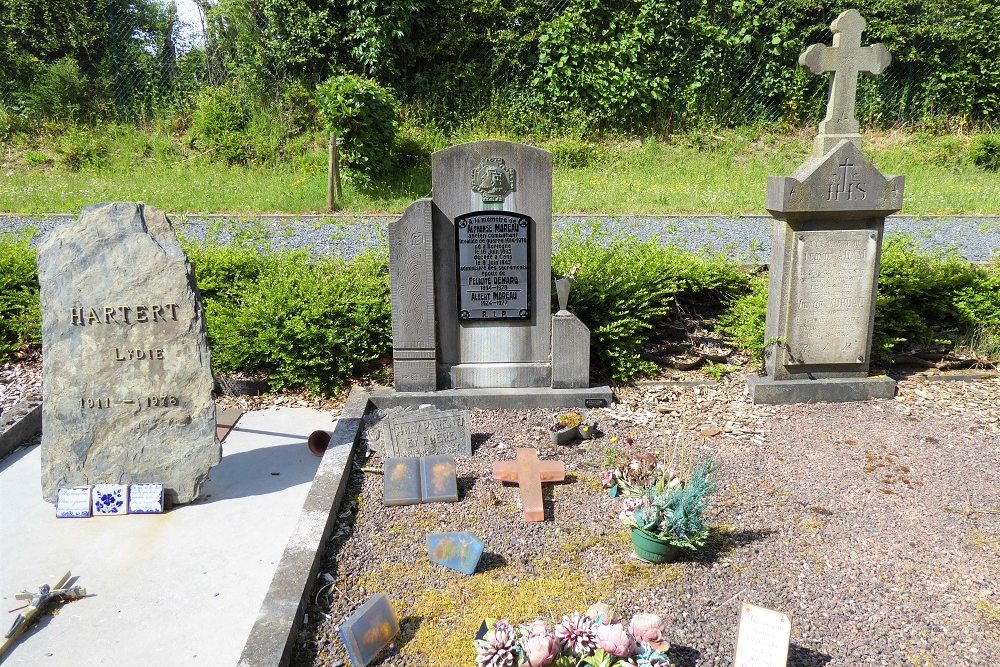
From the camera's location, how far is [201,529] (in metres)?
4.48

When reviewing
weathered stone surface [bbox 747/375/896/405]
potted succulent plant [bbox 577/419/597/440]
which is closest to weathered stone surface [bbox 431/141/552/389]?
potted succulent plant [bbox 577/419/597/440]

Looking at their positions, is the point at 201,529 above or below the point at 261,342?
below

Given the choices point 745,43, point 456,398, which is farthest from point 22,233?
point 745,43

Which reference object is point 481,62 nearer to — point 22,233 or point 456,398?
point 22,233

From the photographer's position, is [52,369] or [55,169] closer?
[52,369]

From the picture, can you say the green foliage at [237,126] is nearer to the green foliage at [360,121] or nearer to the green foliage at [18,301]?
the green foliage at [360,121]

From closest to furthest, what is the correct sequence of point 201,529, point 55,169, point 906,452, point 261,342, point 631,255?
1. point 201,529
2. point 906,452
3. point 261,342
4. point 631,255
5. point 55,169

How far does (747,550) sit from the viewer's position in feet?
13.1

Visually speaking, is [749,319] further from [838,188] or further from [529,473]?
[529,473]

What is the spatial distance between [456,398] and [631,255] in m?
2.39

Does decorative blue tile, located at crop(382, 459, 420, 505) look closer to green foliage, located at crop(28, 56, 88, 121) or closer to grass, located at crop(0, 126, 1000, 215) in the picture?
grass, located at crop(0, 126, 1000, 215)

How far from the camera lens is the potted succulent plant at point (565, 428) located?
533 centimetres

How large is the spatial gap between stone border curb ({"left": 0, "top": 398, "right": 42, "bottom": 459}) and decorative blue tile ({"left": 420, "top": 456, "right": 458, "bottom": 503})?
→ 3316 millimetres

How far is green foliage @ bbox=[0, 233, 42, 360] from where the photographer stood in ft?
23.1
